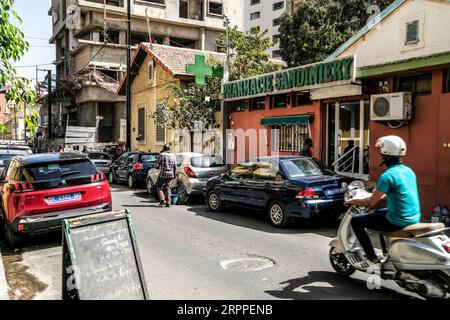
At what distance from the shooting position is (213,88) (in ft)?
59.4

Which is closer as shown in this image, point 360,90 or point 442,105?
point 442,105

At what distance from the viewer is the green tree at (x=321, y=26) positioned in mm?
24188

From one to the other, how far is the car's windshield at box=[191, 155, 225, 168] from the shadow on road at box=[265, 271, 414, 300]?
763cm

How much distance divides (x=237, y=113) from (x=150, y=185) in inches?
203

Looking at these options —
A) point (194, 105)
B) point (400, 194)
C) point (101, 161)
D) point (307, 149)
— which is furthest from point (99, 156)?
point (400, 194)

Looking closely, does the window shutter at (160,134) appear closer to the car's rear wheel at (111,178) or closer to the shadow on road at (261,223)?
the car's rear wheel at (111,178)

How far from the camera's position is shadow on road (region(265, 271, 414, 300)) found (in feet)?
16.6

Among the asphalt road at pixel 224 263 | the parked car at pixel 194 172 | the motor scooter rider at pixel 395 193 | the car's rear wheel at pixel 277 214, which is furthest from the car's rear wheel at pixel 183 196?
the motor scooter rider at pixel 395 193

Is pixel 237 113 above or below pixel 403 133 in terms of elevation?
above

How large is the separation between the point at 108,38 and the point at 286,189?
32.9 metres

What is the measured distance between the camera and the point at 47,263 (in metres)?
6.80
